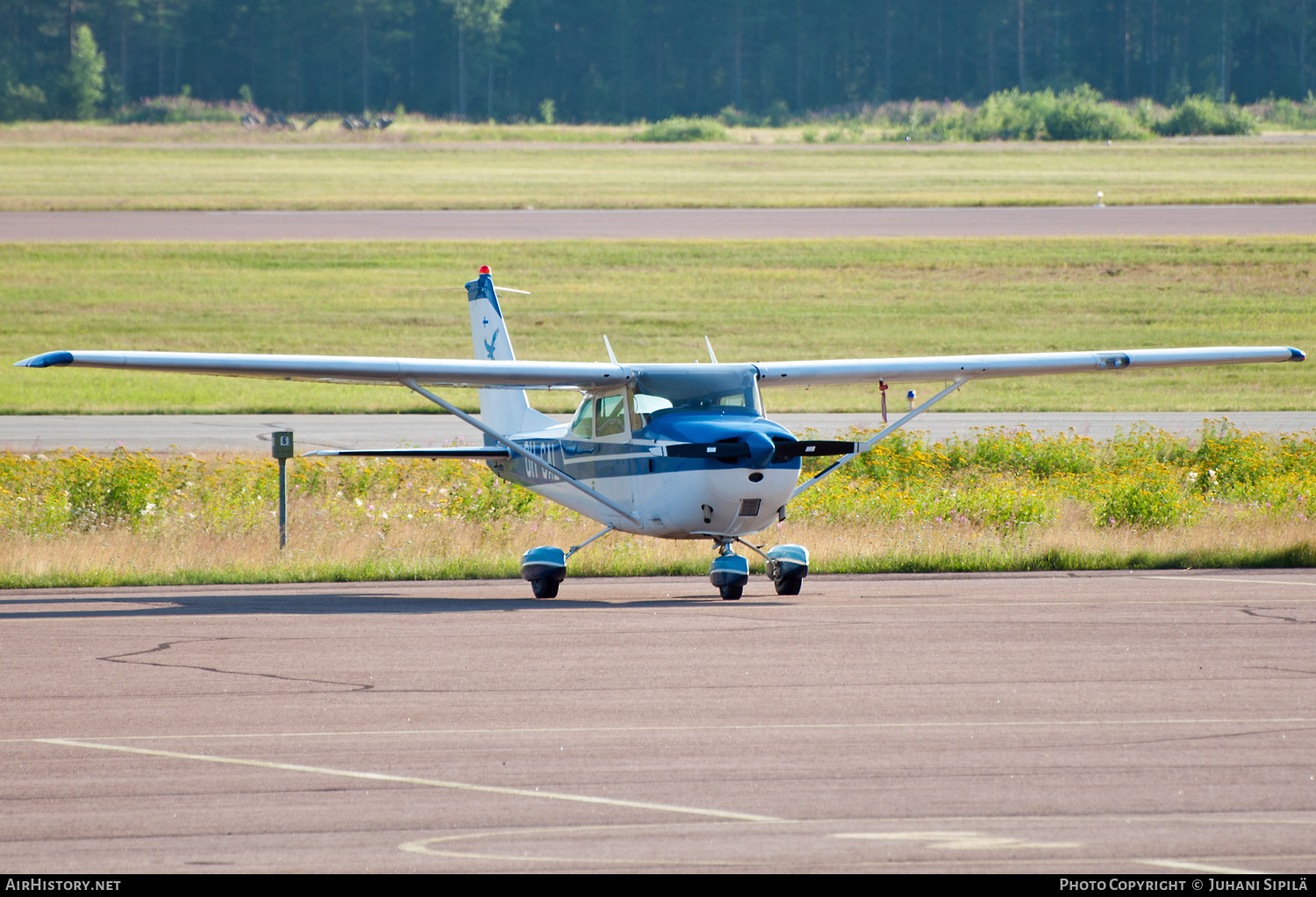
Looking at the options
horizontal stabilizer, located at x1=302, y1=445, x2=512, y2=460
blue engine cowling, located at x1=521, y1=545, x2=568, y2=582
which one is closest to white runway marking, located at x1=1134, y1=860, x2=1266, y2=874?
blue engine cowling, located at x1=521, y1=545, x2=568, y2=582

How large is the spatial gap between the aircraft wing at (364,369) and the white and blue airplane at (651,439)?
0.5 inches

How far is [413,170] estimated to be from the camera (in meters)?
63.3

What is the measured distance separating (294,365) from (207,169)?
179 feet

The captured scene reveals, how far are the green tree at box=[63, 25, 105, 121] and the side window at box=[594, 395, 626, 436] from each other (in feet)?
305

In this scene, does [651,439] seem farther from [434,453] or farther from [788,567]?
[434,453]

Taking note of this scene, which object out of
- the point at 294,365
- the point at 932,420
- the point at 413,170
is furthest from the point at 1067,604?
the point at 413,170

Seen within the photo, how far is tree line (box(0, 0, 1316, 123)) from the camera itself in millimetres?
107125

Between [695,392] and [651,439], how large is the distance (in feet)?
2.13

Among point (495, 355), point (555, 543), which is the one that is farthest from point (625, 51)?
point (555, 543)

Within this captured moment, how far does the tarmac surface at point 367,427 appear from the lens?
24.6m

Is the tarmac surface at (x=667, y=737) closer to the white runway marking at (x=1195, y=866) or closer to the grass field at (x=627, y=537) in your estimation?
the white runway marking at (x=1195, y=866)

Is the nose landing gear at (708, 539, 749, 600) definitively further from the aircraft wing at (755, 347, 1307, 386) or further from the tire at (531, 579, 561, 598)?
the aircraft wing at (755, 347, 1307, 386)

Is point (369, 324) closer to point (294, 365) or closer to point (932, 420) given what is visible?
point (932, 420)

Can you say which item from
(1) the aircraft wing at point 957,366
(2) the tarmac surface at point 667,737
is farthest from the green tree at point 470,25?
(2) the tarmac surface at point 667,737
